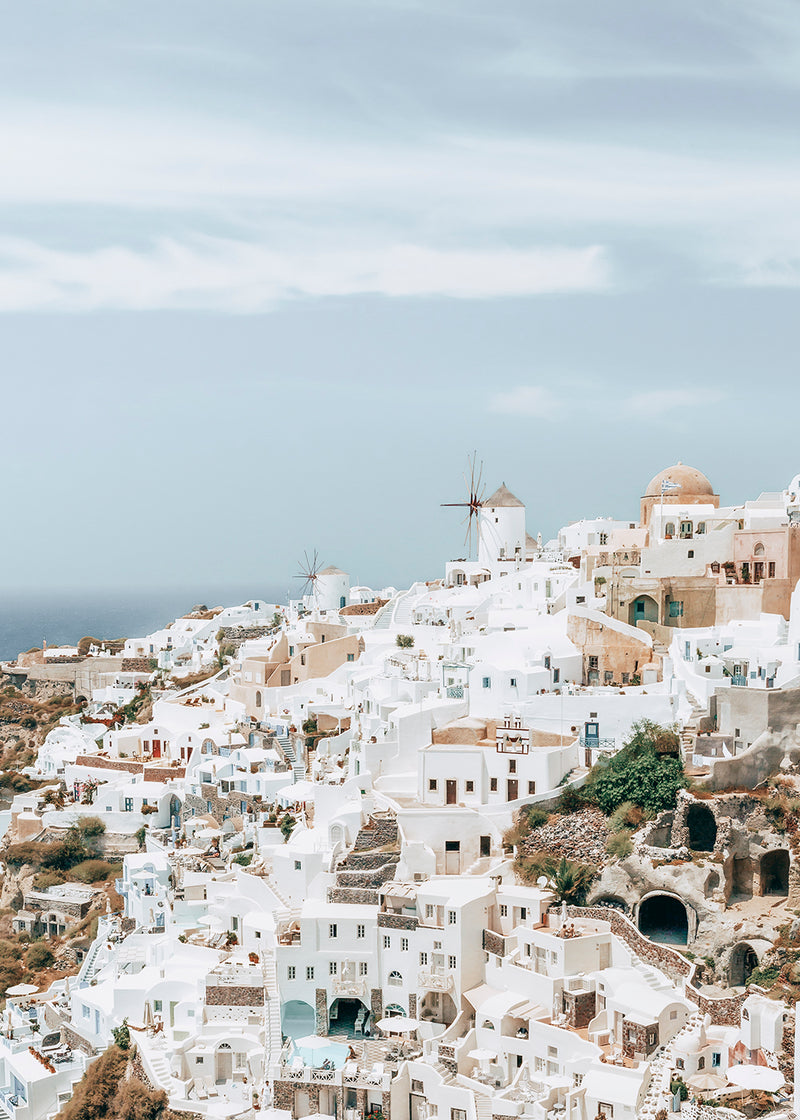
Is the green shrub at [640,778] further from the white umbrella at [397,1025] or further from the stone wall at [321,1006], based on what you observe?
the stone wall at [321,1006]

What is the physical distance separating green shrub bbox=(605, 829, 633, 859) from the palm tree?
22.1 inches

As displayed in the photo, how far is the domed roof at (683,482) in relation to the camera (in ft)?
132

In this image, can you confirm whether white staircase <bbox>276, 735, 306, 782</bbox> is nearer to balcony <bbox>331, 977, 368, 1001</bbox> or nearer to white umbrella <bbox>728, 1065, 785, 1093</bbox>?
balcony <bbox>331, 977, 368, 1001</bbox>

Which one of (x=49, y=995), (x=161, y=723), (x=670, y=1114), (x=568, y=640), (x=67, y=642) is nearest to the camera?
(x=670, y=1114)

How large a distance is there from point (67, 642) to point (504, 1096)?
351 ft

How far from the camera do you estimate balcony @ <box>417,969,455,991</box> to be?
23.5 meters

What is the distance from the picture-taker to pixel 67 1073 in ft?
84.3

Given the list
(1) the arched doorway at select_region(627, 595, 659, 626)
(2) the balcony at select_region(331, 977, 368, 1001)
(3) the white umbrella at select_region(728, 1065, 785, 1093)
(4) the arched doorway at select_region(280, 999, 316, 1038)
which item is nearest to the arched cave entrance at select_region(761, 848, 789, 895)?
(3) the white umbrella at select_region(728, 1065, 785, 1093)

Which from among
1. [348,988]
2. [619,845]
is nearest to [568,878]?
[619,845]

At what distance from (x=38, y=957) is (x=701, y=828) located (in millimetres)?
17830

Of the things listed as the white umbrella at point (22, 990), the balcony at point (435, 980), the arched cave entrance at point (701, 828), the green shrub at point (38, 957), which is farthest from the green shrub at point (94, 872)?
the arched cave entrance at point (701, 828)

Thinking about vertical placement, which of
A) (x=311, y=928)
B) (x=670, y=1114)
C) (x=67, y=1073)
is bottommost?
(x=67, y=1073)

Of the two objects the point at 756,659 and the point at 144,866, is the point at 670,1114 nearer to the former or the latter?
the point at 756,659

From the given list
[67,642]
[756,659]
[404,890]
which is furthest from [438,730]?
[67,642]
